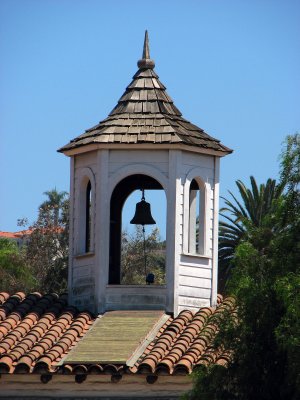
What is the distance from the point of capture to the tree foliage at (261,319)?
26.1 meters

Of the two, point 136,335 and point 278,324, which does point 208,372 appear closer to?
point 278,324

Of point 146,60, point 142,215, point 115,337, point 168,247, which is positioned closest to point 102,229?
point 168,247

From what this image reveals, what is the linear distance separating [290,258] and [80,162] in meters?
8.12

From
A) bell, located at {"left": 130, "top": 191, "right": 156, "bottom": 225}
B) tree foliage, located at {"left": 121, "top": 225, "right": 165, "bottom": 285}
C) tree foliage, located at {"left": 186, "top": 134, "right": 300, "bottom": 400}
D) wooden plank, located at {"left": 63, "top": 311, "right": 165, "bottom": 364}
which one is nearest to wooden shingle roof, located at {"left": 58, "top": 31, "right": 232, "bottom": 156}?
bell, located at {"left": 130, "top": 191, "right": 156, "bottom": 225}

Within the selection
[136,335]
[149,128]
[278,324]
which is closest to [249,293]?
[278,324]

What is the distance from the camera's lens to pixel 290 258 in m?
26.1

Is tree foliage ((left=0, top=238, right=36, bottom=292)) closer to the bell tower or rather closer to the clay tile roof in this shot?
the bell tower

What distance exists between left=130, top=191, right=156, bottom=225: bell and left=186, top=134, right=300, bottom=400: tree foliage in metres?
7.28

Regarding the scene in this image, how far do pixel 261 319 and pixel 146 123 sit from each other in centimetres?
739

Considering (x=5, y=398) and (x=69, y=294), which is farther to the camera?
(x=69, y=294)

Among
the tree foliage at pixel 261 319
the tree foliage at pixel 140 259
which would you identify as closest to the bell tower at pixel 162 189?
the tree foliage at pixel 261 319

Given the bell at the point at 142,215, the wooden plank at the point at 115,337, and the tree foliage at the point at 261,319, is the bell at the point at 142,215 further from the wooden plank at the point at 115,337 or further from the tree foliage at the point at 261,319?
the tree foliage at the point at 261,319

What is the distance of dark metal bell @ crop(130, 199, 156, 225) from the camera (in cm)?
3388

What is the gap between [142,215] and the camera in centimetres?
3391
